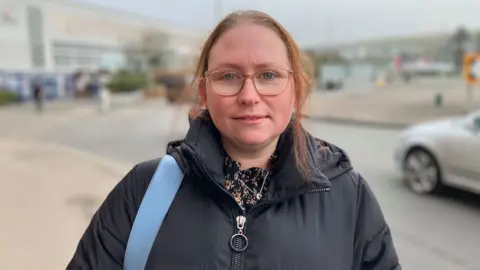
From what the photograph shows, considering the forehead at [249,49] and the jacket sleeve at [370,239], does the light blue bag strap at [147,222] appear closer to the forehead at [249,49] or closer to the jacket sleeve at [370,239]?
the forehead at [249,49]

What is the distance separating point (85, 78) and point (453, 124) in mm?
29183

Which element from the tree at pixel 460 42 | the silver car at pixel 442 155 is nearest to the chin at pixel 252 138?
the silver car at pixel 442 155

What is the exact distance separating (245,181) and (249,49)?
1.27ft

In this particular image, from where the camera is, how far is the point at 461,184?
5988 millimetres

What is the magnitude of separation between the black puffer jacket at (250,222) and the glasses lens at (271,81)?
0.64 feet

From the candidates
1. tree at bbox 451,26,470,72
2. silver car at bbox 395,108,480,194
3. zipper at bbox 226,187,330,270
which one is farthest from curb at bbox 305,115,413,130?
tree at bbox 451,26,470,72

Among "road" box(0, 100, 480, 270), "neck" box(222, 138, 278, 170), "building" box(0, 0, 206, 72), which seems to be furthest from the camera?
"building" box(0, 0, 206, 72)

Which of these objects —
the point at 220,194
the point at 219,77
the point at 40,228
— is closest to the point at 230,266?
the point at 220,194

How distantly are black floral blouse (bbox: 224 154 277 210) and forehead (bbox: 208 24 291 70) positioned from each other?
298 millimetres

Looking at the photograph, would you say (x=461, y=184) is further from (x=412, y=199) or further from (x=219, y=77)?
(x=219, y=77)

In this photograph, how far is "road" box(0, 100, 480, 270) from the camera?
14.8ft

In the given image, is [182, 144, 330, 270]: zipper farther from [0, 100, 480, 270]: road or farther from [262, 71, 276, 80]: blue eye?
[0, 100, 480, 270]: road

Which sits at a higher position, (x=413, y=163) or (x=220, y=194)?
(x=220, y=194)

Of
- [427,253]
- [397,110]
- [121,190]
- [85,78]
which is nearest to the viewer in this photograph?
[121,190]
